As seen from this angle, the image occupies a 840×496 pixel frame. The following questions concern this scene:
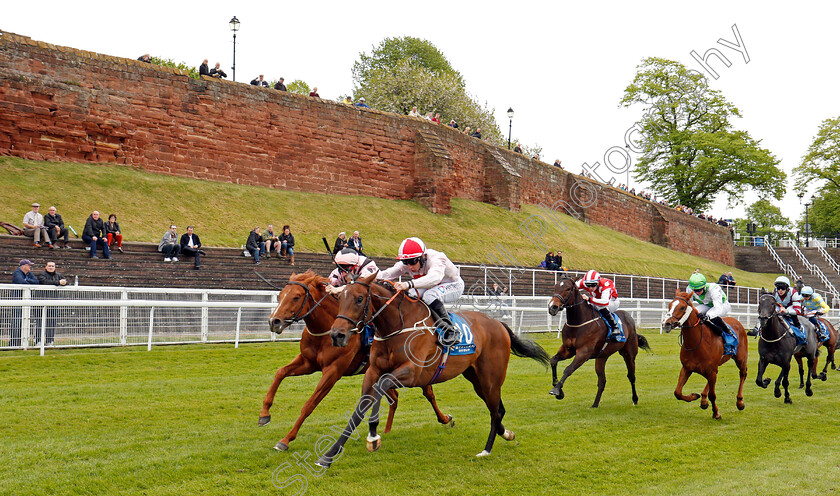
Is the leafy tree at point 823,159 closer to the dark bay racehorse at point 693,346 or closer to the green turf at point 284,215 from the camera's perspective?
the green turf at point 284,215

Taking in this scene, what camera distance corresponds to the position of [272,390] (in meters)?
7.17

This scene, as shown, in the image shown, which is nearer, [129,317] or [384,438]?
[384,438]

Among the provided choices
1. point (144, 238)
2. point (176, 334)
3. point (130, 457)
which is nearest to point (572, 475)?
point (130, 457)

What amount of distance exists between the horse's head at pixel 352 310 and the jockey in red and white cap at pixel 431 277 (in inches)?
15.7

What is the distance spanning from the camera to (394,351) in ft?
21.5

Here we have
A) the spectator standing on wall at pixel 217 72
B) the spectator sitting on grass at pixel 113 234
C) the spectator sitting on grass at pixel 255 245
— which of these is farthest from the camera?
the spectator standing on wall at pixel 217 72

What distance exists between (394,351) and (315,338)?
1.30 m

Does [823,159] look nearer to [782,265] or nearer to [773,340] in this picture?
[782,265]

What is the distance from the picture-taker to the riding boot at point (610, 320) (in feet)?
35.5

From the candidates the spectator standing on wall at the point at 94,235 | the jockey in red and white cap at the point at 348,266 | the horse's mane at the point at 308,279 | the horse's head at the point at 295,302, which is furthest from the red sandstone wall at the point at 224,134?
the horse's head at the point at 295,302

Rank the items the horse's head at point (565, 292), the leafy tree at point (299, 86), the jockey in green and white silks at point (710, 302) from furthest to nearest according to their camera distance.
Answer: the leafy tree at point (299, 86)
the horse's head at point (565, 292)
the jockey in green and white silks at point (710, 302)

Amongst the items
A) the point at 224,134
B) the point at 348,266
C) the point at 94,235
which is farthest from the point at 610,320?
the point at 224,134

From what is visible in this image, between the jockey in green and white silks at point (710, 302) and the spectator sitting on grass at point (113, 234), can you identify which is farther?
the spectator sitting on grass at point (113, 234)

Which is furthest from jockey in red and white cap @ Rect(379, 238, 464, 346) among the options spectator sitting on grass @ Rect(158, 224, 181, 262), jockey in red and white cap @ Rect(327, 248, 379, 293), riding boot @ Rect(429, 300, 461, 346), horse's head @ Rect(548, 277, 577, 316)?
spectator sitting on grass @ Rect(158, 224, 181, 262)
